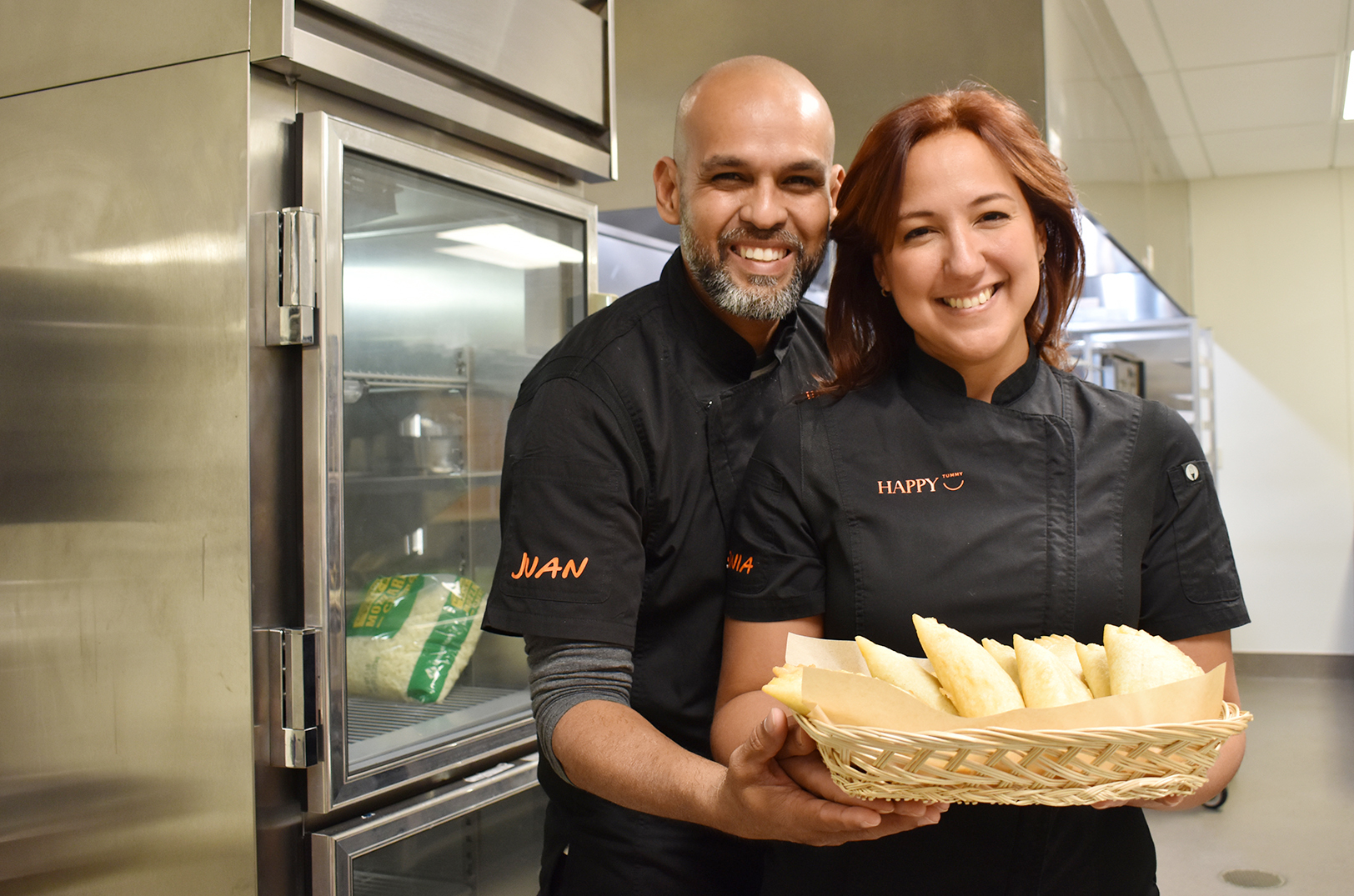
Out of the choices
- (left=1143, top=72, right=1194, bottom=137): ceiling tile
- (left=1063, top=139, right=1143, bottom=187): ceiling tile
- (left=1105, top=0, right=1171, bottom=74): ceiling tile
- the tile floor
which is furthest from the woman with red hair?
(left=1143, top=72, right=1194, bottom=137): ceiling tile

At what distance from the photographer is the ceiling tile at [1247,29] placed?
14.4ft

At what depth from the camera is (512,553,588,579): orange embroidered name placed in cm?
136

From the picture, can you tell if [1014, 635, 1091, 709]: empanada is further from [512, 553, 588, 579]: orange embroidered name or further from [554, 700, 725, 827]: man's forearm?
[512, 553, 588, 579]: orange embroidered name

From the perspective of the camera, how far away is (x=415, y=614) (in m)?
2.08

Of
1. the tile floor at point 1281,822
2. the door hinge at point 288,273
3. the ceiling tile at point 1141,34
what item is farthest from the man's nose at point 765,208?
the tile floor at point 1281,822

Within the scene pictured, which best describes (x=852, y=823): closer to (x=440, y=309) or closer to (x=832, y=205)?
(x=832, y=205)

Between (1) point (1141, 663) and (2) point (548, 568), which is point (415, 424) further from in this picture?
(1) point (1141, 663)

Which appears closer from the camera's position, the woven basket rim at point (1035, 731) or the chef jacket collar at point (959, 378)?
the woven basket rim at point (1035, 731)

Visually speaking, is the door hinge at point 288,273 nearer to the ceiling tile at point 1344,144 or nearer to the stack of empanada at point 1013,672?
the stack of empanada at point 1013,672

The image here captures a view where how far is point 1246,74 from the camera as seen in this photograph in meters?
5.24

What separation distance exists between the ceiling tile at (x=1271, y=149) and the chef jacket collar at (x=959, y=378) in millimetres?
6087

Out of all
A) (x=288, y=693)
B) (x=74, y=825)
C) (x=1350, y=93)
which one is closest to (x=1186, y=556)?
(x=288, y=693)

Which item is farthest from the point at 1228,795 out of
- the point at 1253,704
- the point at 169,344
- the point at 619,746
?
the point at 169,344

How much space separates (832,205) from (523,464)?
621 mm
